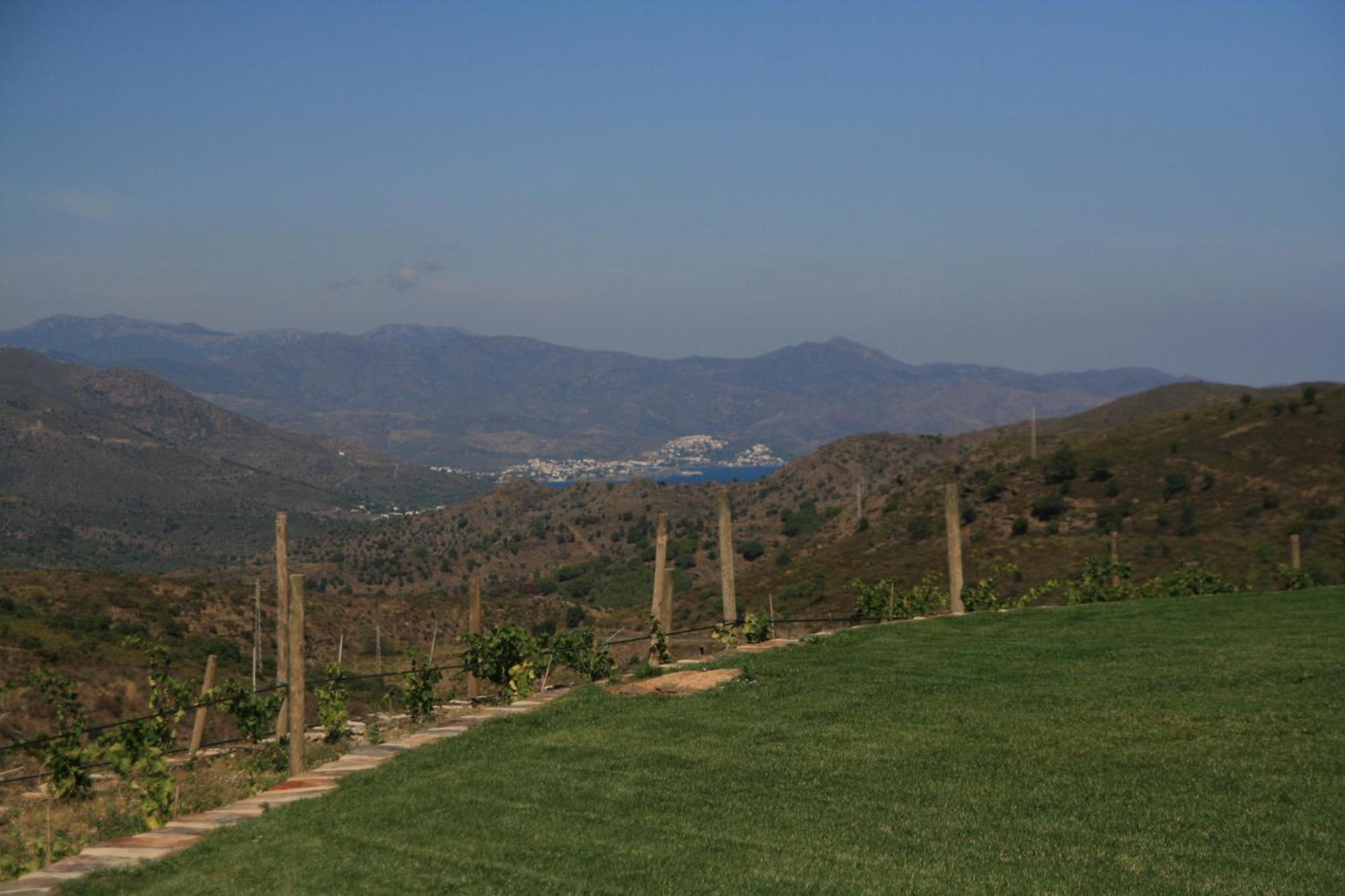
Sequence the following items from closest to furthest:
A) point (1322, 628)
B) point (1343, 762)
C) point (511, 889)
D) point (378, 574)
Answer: point (511, 889) < point (1343, 762) < point (1322, 628) < point (378, 574)

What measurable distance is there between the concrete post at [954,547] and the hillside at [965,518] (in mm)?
13533

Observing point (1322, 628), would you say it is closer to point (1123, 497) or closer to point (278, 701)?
point (278, 701)

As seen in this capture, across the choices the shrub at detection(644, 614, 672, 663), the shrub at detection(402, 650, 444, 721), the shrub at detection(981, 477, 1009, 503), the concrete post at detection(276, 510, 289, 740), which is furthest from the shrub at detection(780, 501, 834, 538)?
the concrete post at detection(276, 510, 289, 740)

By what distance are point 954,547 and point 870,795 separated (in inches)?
549

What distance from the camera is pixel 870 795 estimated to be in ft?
30.5

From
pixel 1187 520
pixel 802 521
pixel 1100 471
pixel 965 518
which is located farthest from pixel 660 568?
pixel 802 521

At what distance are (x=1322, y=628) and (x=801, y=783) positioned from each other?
10.3 meters

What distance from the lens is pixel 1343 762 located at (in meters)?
9.35

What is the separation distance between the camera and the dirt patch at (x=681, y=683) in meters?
14.6

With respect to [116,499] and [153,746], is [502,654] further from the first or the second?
[116,499]

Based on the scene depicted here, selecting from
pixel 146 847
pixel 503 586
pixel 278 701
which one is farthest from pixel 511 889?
pixel 503 586

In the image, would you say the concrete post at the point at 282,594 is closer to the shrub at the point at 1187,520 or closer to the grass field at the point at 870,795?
the grass field at the point at 870,795

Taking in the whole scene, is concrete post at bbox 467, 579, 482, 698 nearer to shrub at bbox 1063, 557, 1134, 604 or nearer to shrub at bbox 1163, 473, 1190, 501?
shrub at bbox 1063, 557, 1134, 604

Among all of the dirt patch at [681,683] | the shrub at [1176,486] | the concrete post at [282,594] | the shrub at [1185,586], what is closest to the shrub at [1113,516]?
the shrub at [1176,486]
